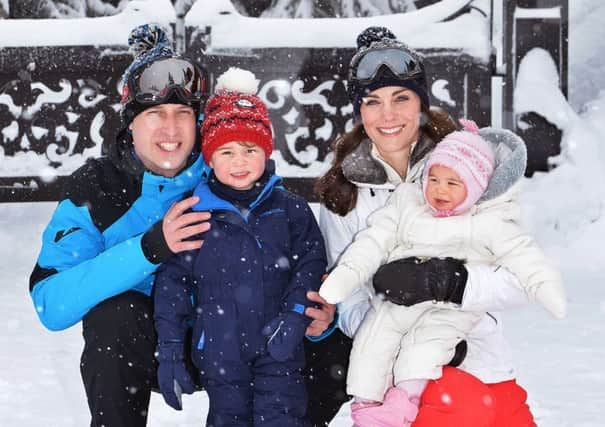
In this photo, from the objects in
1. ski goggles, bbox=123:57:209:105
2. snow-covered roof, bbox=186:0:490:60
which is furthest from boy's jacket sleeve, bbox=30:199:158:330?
snow-covered roof, bbox=186:0:490:60

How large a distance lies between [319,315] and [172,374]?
1.74 ft

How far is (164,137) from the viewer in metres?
3.03

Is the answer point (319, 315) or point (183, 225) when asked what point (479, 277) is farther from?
point (183, 225)

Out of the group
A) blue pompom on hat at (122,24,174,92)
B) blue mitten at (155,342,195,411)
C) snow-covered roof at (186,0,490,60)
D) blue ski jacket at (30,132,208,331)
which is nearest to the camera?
blue mitten at (155,342,195,411)

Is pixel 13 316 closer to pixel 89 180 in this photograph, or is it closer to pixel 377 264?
pixel 89 180

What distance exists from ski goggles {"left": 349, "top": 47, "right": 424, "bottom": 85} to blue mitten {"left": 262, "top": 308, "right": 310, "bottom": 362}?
93cm

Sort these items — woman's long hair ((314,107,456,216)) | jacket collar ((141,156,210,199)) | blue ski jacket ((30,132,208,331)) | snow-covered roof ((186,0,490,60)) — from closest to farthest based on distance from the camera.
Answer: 1. blue ski jacket ((30,132,208,331))
2. jacket collar ((141,156,210,199))
3. woman's long hair ((314,107,456,216))
4. snow-covered roof ((186,0,490,60))

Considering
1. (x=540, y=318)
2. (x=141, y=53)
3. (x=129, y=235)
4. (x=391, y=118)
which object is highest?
(x=141, y=53)

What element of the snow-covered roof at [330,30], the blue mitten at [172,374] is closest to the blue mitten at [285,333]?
the blue mitten at [172,374]

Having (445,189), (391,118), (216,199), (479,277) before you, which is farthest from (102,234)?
(479,277)

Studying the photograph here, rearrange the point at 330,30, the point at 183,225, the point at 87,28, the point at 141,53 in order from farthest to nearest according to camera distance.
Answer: the point at 87,28 → the point at 330,30 → the point at 141,53 → the point at 183,225

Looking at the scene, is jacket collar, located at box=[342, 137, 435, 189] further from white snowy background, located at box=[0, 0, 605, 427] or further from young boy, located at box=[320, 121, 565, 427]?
white snowy background, located at box=[0, 0, 605, 427]

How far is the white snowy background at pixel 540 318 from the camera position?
13.3 feet

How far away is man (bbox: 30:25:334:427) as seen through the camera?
2.79 meters
